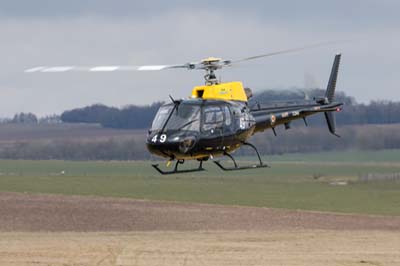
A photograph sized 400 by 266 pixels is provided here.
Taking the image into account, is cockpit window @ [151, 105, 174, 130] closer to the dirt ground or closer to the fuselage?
the fuselage

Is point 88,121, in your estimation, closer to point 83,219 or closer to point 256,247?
point 83,219

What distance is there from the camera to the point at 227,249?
105 ft

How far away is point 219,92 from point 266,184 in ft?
136

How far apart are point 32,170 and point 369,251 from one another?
6202 cm

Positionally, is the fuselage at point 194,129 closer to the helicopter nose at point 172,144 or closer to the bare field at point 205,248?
the helicopter nose at point 172,144

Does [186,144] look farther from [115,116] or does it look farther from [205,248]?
[115,116]

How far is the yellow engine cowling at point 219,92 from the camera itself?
27.4 m

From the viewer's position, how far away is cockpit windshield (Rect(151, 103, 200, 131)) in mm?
26656

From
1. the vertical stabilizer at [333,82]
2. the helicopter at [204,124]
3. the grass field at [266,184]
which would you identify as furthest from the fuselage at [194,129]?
the grass field at [266,184]

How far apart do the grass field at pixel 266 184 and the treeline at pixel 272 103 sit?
2093mm

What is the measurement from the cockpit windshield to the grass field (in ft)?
82.8

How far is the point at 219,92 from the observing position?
2759cm

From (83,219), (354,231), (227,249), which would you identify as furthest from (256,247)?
(83,219)

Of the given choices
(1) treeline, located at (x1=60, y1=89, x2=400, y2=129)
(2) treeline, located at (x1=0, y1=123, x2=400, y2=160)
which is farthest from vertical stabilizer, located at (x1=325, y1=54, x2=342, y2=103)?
(2) treeline, located at (x1=0, y1=123, x2=400, y2=160)
